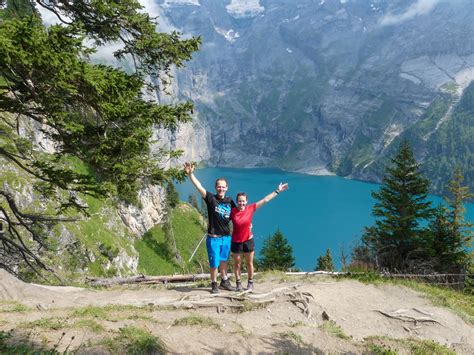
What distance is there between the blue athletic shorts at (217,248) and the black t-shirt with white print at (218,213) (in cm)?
23

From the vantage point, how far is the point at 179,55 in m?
8.73

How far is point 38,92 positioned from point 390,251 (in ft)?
94.1

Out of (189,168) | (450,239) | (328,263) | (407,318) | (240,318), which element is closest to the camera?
(240,318)

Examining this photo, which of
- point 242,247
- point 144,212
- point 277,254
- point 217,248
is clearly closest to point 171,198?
point 144,212

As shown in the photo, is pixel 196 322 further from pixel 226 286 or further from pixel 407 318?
pixel 407 318

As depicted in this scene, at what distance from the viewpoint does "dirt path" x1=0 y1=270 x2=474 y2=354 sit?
7070mm

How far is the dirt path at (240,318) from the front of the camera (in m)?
7.07

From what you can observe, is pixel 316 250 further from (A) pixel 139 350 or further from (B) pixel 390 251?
(A) pixel 139 350

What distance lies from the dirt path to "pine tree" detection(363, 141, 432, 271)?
648 inches

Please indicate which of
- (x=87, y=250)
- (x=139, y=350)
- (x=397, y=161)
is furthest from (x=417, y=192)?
(x=87, y=250)

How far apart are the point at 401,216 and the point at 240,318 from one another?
23315mm

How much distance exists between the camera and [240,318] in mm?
9070

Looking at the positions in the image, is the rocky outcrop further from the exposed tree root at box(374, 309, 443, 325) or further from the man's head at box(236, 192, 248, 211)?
the exposed tree root at box(374, 309, 443, 325)

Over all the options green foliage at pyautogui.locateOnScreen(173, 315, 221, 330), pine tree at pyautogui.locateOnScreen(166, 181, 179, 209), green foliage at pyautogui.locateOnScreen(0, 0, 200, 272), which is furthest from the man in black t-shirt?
pine tree at pyautogui.locateOnScreen(166, 181, 179, 209)
